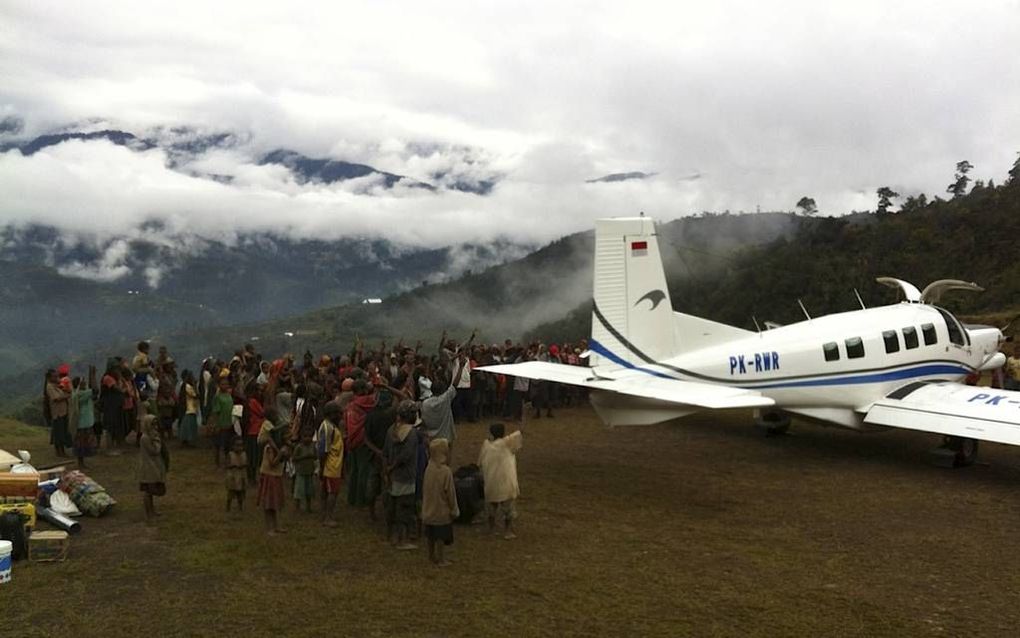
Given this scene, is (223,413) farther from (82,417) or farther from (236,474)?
(236,474)

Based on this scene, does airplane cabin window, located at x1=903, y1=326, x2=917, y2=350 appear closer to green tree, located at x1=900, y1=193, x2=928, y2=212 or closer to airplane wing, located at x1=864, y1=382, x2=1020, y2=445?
airplane wing, located at x1=864, y1=382, x2=1020, y2=445

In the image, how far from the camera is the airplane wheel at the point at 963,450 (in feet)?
44.2

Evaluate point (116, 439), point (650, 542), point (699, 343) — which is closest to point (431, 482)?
point (650, 542)

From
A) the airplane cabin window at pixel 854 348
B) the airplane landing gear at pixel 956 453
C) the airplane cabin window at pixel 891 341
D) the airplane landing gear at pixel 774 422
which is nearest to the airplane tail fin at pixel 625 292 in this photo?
the airplane cabin window at pixel 854 348

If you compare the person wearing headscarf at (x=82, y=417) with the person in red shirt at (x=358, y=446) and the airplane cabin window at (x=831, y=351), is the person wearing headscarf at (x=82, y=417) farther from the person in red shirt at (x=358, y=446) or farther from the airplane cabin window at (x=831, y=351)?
the airplane cabin window at (x=831, y=351)

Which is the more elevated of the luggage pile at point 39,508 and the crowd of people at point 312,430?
the crowd of people at point 312,430

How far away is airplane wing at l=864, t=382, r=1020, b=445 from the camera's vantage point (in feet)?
39.8

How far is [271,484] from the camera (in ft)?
30.4

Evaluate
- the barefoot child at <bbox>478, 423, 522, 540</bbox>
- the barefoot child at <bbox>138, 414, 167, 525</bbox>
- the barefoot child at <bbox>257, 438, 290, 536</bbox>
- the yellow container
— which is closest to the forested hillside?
the barefoot child at <bbox>478, 423, 522, 540</bbox>

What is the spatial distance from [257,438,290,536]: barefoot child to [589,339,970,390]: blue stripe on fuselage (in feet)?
19.8

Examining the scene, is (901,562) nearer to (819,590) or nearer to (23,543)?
(819,590)

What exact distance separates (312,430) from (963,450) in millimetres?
A: 11550

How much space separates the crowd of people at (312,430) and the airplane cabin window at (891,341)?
8.23 meters

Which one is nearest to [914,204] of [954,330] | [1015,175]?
[1015,175]
